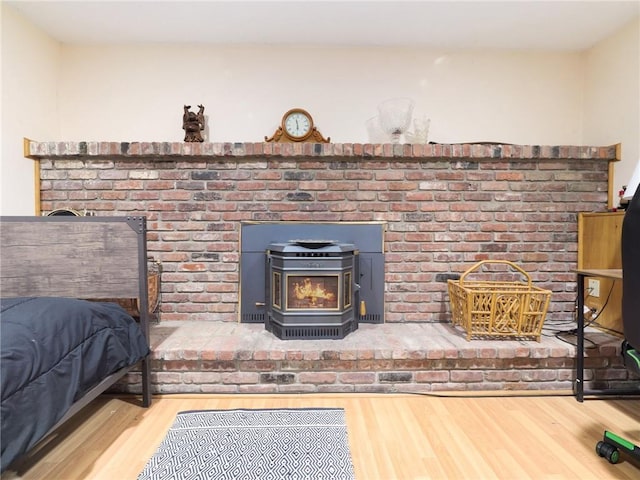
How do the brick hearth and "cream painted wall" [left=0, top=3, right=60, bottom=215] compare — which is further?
"cream painted wall" [left=0, top=3, right=60, bottom=215]

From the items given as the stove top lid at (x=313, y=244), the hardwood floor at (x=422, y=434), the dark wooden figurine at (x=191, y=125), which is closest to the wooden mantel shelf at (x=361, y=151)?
the dark wooden figurine at (x=191, y=125)

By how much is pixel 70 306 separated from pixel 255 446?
941mm

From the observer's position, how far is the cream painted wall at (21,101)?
204 cm

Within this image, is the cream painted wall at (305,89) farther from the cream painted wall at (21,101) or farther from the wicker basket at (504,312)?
the wicker basket at (504,312)

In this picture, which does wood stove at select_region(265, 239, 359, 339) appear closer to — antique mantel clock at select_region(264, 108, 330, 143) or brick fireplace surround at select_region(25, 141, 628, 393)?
brick fireplace surround at select_region(25, 141, 628, 393)

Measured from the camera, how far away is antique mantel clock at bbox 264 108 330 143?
2371 mm

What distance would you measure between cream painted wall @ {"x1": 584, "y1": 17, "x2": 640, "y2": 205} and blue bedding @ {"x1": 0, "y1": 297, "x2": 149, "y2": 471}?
10.2ft

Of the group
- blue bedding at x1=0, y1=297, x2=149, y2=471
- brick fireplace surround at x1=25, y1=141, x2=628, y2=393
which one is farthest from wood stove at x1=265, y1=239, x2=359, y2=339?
blue bedding at x1=0, y1=297, x2=149, y2=471

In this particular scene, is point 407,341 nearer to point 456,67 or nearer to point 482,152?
point 482,152

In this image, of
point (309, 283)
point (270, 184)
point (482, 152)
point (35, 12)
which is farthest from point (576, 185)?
point (35, 12)

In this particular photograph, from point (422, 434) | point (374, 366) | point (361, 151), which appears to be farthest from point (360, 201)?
point (422, 434)

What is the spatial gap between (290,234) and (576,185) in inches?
79.4

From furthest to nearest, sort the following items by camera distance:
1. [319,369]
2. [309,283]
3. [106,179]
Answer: [106,179] → [309,283] → [319,369]

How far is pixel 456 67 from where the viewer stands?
8.20 feet
